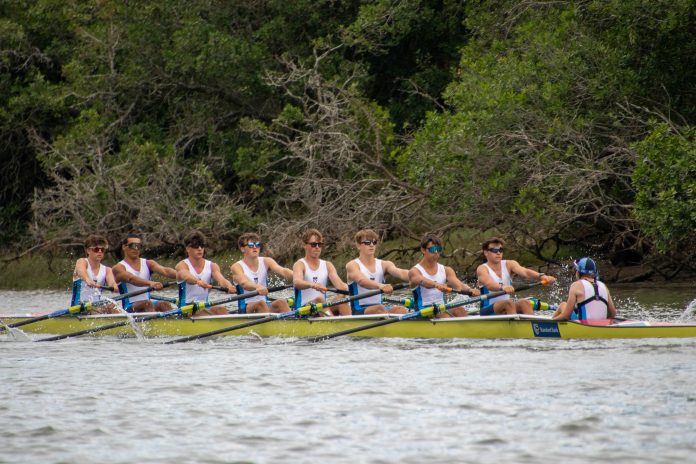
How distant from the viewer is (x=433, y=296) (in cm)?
1389

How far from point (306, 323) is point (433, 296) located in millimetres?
1577

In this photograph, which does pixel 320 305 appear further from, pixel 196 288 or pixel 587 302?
pixel 587 302

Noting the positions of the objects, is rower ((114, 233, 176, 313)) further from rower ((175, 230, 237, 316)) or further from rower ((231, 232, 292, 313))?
rower ((231, 232, 292, 313))

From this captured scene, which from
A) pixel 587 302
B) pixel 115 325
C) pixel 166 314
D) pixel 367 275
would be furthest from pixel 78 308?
pixel 587 302

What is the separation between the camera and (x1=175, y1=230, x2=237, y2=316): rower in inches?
599

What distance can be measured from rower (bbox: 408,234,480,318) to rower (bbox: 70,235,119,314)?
452 cm

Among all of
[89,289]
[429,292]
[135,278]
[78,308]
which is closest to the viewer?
[429,292]

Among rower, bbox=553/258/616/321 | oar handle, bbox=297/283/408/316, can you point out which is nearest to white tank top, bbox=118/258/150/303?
oar handle, bbox=297/283/408/316

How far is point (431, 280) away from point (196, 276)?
3453 millimetres

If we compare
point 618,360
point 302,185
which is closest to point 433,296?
point 618,360

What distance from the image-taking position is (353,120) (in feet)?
79.4

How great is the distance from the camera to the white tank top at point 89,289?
15.8 m

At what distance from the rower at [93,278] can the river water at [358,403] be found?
6.93 feet

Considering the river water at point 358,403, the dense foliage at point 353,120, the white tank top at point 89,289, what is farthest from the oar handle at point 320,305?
the dense foliage at point 353,120
